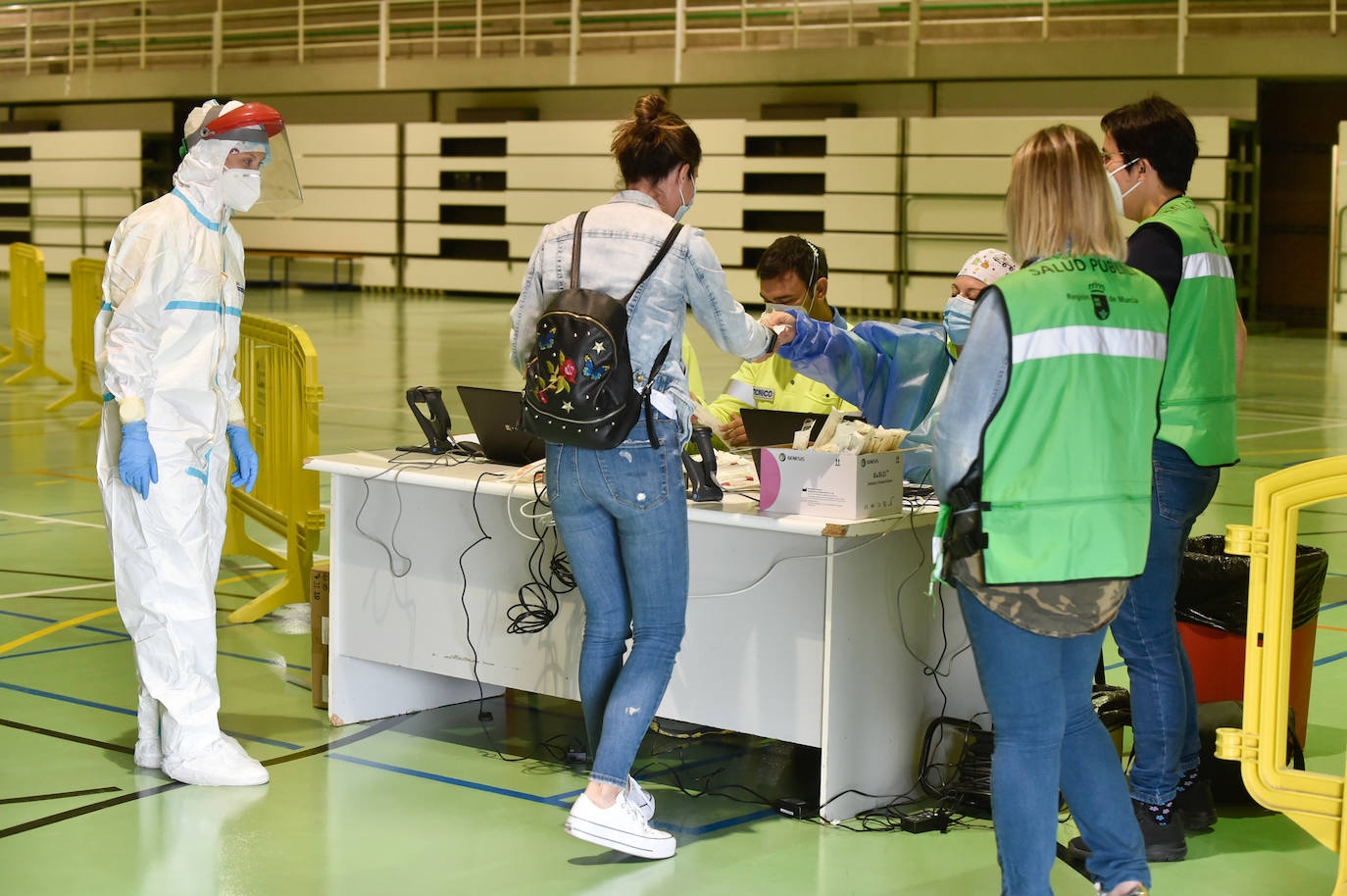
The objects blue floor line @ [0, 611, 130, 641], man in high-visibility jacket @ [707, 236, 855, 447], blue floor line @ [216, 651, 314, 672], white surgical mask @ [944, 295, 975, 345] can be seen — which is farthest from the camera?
blue floor line @ [0, 611, 130, 641]

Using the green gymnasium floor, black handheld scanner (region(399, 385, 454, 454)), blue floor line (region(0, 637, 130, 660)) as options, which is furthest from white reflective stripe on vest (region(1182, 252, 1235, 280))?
blue floor line (region(0, 637, 130, 660))

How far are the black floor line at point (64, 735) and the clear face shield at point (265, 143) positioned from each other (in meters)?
1.61

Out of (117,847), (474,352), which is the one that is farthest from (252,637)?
(474,352)

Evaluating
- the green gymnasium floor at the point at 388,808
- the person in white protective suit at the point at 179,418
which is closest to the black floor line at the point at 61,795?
the green gymnasium floor at the point at 388,808

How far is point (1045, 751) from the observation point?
293cm

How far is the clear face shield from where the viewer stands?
4.14 meters

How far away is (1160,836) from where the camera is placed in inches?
148

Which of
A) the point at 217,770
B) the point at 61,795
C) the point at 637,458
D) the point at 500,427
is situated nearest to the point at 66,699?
the point at 61,795

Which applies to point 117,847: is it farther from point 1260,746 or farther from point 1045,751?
point 1260,746

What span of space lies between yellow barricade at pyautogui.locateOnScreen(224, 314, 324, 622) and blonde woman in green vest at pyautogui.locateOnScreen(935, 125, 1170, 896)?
3.64 metres

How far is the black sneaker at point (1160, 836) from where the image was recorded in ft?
12.3

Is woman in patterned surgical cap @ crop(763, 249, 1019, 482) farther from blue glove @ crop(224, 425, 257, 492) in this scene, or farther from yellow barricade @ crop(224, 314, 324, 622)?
yellow barricade @ crop(224, 314, 324, 622)

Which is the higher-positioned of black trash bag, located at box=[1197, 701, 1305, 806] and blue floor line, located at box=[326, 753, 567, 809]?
black trash bag, located at box=[1197, 701, 1305, 806]

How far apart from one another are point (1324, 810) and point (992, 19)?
1852 centimetres
